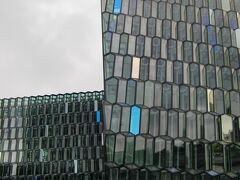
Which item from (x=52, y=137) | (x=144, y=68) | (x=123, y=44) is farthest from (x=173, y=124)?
(x=52, y=137)

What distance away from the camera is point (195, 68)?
92.4 feet

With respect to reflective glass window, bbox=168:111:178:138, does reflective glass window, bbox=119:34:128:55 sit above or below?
above

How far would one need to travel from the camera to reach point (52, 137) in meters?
59.6

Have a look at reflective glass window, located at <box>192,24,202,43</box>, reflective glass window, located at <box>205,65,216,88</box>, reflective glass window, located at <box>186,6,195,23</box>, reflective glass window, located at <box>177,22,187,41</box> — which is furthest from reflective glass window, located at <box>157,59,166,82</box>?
reflective glass window, located at <box>186,6,195,23</box>

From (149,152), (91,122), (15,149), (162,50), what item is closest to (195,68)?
(162,50)

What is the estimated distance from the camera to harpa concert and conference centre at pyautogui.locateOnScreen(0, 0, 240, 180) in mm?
24953

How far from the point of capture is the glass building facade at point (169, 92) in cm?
2495

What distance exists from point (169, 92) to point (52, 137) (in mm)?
35578

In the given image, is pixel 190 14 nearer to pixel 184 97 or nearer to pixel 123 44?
pixel 123 44

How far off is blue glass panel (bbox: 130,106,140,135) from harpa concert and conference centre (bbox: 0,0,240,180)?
2.3 inches

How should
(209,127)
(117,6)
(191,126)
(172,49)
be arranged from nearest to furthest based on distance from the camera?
(191,126) → (209,127) → (172,49) → (117,6)

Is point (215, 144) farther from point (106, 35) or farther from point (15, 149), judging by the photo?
point (15, 149)

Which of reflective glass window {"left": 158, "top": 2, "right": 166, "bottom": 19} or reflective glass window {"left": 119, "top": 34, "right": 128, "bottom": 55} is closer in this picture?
reflective glass window {"left": 119, "top": 34, "right": 128, "bottom": 55}

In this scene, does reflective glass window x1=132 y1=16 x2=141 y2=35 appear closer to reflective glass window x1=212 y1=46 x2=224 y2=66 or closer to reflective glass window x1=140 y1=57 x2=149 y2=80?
reflective glass window x1=140 y1=57 x2=149 y2=80
